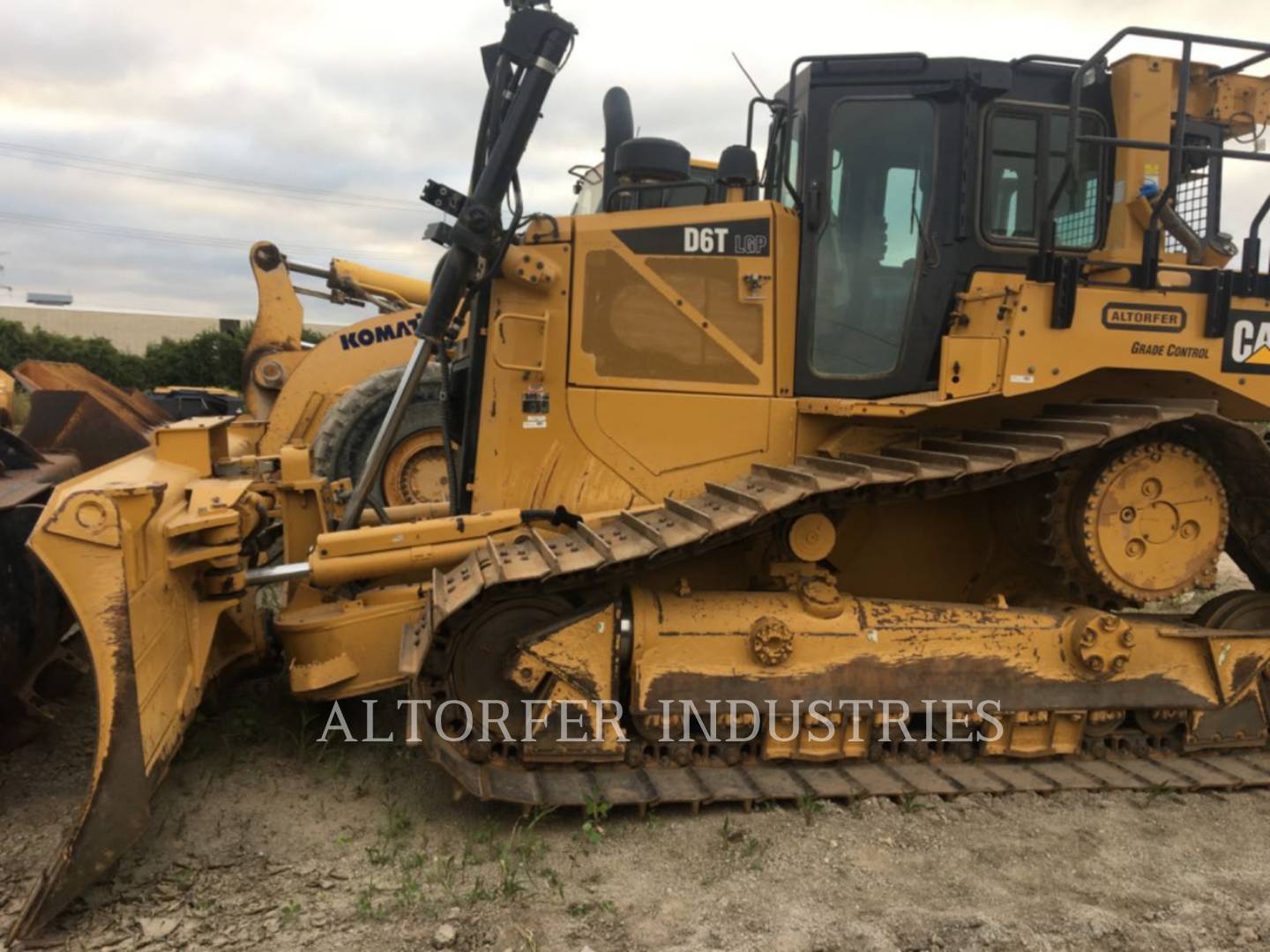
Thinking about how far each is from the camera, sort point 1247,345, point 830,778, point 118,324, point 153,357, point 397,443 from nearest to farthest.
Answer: point 830,778 → point 1247,345 → point 397,443 → point 153,357 → point 118,324

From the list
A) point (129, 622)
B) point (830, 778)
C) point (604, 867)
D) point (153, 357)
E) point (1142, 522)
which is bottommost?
point (604, 867)

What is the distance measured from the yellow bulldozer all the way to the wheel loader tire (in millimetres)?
3012

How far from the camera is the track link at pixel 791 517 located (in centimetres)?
358

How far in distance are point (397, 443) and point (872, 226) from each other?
14.9 feet

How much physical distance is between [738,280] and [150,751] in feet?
10.0

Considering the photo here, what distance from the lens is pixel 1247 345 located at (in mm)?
4117

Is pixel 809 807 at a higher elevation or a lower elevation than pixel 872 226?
lower

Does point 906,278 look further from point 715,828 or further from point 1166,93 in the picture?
point 715,828

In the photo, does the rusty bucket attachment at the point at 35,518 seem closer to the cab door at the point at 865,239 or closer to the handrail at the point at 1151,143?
the cab door at the point at 865,239

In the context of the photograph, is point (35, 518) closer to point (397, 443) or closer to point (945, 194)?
point (397, 443)

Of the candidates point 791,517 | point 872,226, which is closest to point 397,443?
point 791,517

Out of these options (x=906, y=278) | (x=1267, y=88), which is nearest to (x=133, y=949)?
(x=906, y=278)

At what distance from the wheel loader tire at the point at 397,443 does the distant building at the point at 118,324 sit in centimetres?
4288

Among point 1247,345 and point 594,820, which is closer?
point 594,820
